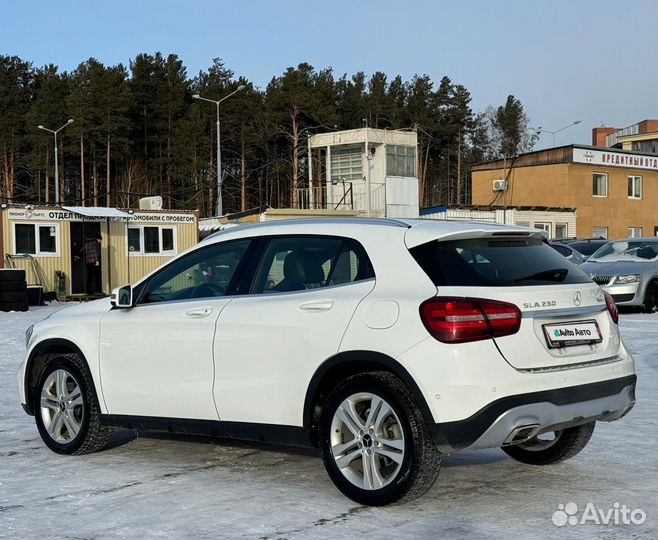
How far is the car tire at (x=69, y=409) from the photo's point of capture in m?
6.78

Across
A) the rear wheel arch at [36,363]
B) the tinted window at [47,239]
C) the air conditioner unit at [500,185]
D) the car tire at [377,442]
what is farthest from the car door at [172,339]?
the air conditioner unit at [500,185]

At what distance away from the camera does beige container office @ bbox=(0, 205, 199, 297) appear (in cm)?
2867

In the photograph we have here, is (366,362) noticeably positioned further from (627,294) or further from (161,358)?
(627,294)

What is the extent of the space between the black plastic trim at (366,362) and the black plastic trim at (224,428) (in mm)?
138

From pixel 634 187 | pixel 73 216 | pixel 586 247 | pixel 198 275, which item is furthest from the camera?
pixel 634 187

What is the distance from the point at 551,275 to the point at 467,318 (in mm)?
798

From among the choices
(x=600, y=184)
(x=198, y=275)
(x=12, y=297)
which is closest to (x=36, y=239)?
(x=12, y=297)

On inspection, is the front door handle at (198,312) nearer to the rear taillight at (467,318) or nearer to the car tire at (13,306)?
the rear taillight at (467,318)

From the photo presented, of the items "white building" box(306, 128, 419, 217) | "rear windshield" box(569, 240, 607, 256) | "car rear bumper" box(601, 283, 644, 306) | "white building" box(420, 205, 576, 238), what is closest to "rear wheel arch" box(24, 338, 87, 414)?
"car rear bumper" box(601, 283, 644, 306)

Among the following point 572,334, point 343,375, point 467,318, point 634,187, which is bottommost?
point 343,375

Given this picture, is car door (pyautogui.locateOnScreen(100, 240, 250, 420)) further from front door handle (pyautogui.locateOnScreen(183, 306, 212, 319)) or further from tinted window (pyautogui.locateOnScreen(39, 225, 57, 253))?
tinted window (pyautogui.locateOnScreen(39, 225, 57, 253))

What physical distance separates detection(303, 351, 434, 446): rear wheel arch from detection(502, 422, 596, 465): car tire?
1460mm

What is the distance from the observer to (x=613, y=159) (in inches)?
2076

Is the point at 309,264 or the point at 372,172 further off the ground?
the point at 372,172
